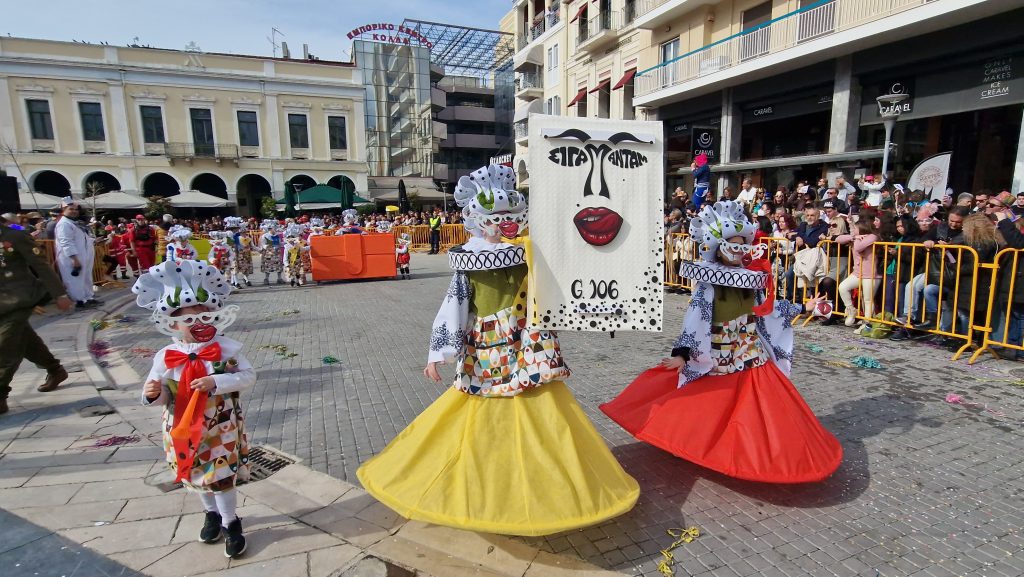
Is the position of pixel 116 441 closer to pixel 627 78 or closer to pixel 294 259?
pixel 294 259

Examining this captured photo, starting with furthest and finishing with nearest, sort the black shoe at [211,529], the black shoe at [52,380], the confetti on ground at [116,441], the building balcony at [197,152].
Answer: the building balcony at [197,152] → the black shoe at [52,380] → the confetti on ground at [116,441] → the black shoe at [211,529]

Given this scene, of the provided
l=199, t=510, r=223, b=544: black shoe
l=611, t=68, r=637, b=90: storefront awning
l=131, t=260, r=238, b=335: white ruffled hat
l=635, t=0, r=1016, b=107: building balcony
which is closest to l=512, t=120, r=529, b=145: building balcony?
l=131, t=260, r=238, b=335: white ruffled hat

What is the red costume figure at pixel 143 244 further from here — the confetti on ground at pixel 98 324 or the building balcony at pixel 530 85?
the building balcony at pixel 530 85

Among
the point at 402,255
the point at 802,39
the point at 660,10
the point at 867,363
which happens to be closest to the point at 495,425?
the point at 867,363

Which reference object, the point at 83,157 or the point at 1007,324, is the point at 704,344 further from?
the point at 83,157

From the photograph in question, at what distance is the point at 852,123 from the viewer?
15.0m

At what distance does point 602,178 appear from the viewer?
8.60 ft

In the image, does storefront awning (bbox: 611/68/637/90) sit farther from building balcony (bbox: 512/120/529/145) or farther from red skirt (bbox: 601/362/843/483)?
red skirt (bbox: 601/362/843/483)

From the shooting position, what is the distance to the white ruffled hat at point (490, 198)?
298 cm

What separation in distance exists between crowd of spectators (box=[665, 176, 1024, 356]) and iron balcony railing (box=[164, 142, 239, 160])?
33.8 metres

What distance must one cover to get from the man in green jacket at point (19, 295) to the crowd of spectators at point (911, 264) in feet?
19.8

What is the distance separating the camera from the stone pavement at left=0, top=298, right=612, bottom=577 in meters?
2.77

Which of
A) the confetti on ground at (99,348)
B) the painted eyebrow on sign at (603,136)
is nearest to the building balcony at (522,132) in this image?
the painted eyebrow on sign at (603,136)

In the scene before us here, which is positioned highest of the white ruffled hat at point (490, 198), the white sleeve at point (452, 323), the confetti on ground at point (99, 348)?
the white ruffled hat at point (490, 198)
